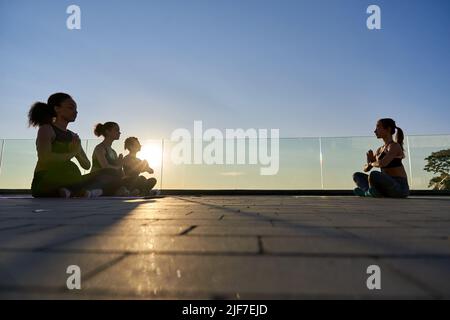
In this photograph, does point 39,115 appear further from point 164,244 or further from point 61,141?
point 164,244

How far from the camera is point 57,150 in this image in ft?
13.5

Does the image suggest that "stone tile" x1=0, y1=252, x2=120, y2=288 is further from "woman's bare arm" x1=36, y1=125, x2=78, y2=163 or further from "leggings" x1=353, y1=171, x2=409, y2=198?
"leggings" x1=353, y1=171, x2=409, y2=198

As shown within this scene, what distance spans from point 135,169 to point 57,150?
2.00 m

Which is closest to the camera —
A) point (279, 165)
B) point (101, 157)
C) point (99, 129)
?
point (101, 157)

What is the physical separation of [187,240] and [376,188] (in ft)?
16.0

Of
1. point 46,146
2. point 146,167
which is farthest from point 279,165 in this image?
point 46,146

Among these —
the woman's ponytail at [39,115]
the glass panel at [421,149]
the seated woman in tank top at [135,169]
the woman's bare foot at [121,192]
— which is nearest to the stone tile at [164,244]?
the woman's ponytail at [39,115]

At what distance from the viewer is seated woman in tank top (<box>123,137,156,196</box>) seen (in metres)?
5.86

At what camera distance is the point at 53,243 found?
3.16 feet

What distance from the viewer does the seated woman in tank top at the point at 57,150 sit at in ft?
13.0

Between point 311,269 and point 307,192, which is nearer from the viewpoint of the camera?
point 311,269
